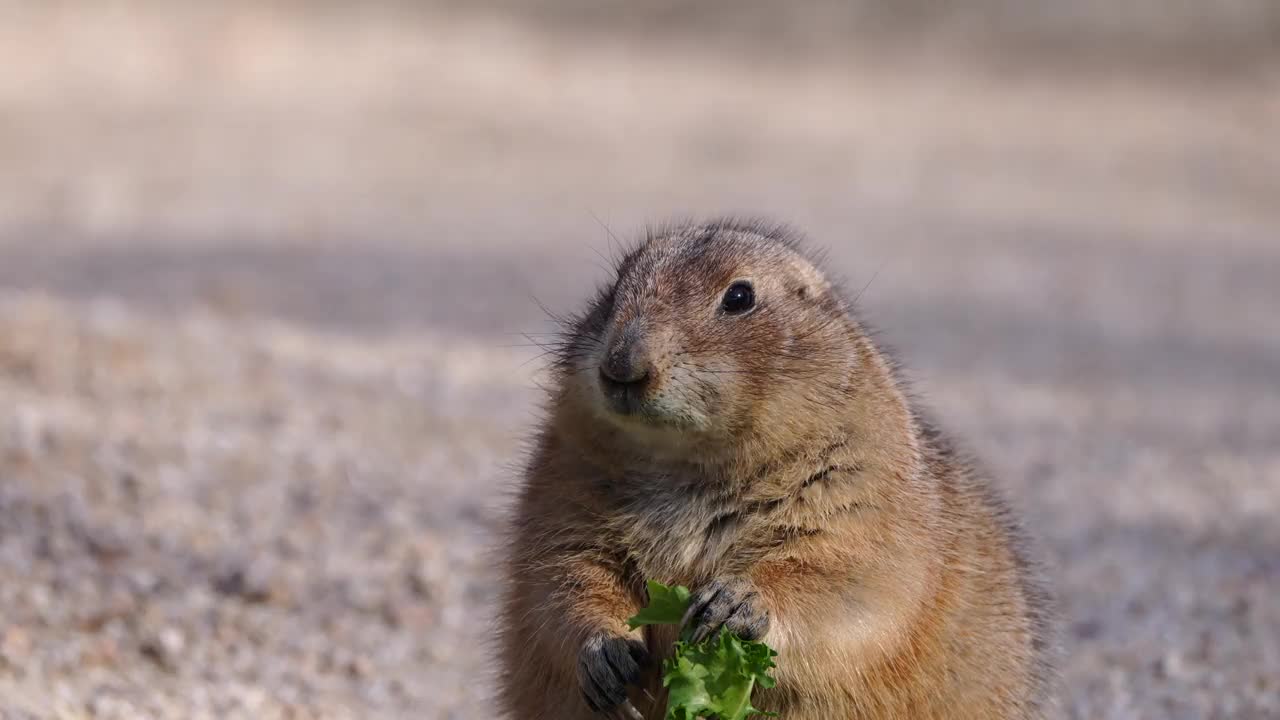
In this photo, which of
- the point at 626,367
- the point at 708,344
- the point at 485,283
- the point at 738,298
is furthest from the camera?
the point at 485,283

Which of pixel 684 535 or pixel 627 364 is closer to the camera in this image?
pixel 627 364

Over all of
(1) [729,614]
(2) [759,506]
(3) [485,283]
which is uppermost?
(2) [759,506]

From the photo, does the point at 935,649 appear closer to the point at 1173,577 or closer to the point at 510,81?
the point at 1173,577

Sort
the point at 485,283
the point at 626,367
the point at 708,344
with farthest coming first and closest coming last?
1. the point at 485,283
2. the point at 708,344
3. the point at 626,367

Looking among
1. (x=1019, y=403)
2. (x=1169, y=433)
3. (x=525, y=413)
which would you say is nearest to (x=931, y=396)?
(x=1019, y=403)

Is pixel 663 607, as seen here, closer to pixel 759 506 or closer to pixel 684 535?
pixel 684 535

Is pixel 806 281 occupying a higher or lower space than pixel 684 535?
higher

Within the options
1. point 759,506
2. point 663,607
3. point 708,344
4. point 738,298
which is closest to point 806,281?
point 738,298
